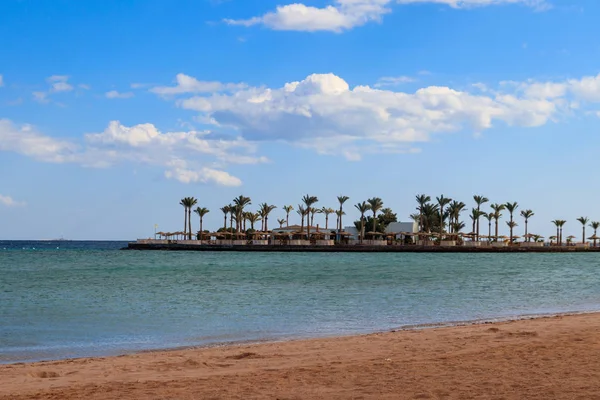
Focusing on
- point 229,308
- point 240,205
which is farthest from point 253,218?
point 229,308

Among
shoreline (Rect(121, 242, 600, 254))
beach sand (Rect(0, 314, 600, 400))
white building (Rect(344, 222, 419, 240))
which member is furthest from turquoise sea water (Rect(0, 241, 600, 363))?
white building (Rect(344, 222, 419, 240))

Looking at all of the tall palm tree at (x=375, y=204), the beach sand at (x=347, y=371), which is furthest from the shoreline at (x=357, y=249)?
the beach sand at (x=347, y=371)

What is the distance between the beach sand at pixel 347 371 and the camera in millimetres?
8477

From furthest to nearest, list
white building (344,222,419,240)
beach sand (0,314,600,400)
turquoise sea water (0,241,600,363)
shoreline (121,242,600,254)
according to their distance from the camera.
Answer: white building (344,222,419,240), shoreline (121,242,600,254), turquoise sea water (0,241,600,363), beach sand (0,314,600,400)

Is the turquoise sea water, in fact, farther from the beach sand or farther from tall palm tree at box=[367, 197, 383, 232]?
tall palm tree at box=[367, 197, 383, 232]

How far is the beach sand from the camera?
8477 millimetres

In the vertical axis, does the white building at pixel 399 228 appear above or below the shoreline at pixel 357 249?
above

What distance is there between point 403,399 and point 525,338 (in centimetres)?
648

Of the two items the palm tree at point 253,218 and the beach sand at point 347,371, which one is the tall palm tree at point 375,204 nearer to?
the palm tree at point 253,218

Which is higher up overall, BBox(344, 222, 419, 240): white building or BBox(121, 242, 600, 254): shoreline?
BBox(344, 222, 419, 240): white building

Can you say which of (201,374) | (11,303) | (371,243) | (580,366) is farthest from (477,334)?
(371,243)

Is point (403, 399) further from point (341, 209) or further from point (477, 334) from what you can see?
point (341, 209)

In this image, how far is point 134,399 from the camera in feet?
27.1

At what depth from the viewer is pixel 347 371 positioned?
32.7 feet
